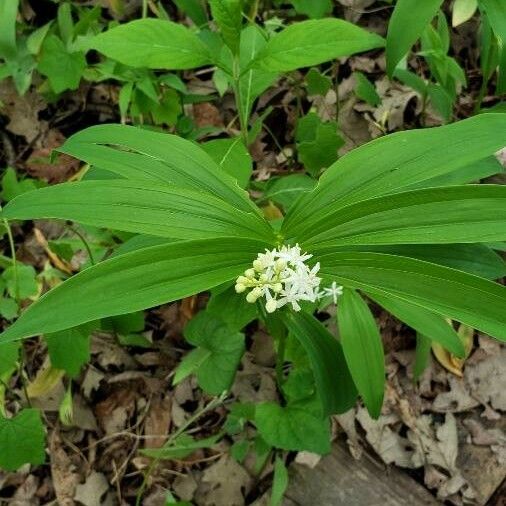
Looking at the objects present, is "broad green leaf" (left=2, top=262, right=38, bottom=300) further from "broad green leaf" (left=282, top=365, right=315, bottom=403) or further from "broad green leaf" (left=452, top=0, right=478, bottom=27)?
"broad green leaf" (left=452, top=0, right=478, bottom=27)

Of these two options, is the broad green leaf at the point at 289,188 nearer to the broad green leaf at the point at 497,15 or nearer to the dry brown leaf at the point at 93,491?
the broad green leaf at the point at 497,15

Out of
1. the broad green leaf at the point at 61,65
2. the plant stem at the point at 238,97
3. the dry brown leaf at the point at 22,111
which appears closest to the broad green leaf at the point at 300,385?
the plant stem at the point at 238,97

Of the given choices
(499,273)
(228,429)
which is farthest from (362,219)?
(228,429)

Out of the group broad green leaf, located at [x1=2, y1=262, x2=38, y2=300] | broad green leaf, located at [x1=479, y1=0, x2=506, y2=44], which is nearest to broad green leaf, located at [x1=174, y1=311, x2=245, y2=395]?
broad green leaf, located at [x1=2, y1=262, x2=38, y2=300]

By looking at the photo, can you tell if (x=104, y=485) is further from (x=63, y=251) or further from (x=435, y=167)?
(x=435, y=167)

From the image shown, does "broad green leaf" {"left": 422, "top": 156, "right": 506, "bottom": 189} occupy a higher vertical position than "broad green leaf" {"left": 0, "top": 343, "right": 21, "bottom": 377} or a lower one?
higher
